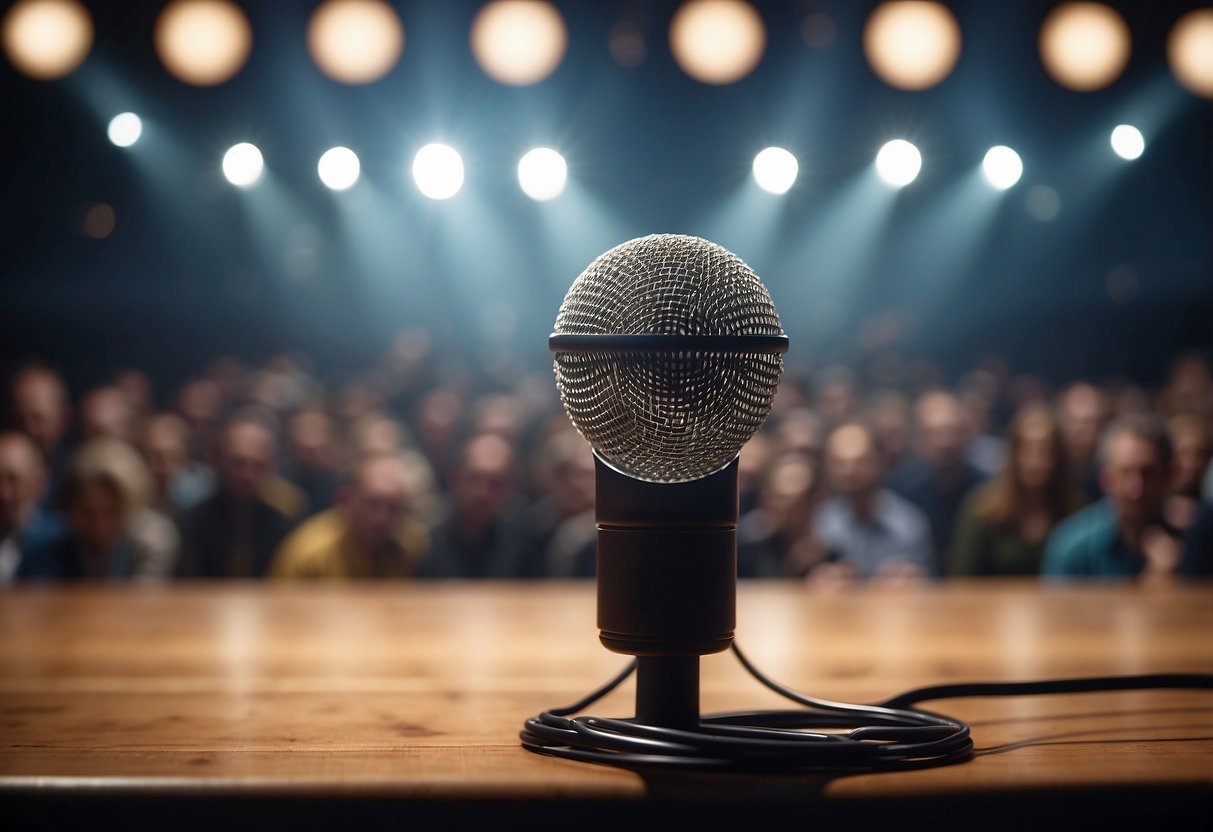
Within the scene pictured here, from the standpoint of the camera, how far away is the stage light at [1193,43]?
362 cm

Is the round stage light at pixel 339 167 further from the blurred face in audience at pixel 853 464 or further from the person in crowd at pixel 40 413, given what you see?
→ the blurred face in audience at pixel 853 464

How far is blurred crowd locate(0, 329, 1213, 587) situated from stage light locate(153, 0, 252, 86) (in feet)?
3.80

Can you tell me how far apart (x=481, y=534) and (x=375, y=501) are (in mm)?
504

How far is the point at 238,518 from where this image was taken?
3.87 metres

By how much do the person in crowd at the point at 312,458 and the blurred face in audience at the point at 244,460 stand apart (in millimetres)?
652

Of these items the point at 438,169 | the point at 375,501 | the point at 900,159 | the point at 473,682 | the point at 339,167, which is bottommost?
the point at 473,682

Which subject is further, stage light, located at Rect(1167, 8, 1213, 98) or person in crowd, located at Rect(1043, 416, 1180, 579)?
stage light, located at Rect(1167, 8, 1213, 98)

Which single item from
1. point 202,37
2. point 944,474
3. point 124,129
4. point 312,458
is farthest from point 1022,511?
point 124,129

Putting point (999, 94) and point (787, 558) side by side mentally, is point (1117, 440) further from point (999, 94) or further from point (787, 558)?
point (999, 94)

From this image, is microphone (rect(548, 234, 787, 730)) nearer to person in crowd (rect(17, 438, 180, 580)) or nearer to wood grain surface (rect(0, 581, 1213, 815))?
wood grain surface (rect(0, 581, 1213, 815))

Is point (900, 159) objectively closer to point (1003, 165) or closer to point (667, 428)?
point (1003, 165)

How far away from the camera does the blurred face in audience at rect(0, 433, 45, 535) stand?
11.5 ft

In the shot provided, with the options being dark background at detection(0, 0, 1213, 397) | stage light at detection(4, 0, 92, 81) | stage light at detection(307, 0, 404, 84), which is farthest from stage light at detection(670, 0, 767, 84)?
stage light at detection(4, 0, 92, 81)

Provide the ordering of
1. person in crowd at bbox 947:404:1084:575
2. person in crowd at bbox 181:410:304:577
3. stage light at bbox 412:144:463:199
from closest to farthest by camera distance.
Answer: person in crowd at bbox 947:404:1084:575 < person in crowd at bbox 181:410:304:577 < stage light at bbox 412:144:463:199
